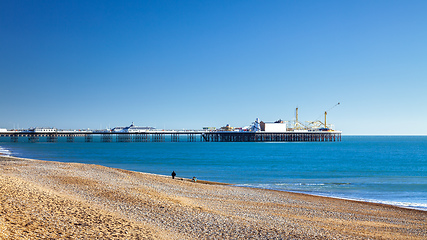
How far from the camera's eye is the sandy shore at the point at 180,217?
32.9 feet

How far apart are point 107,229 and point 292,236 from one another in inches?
197

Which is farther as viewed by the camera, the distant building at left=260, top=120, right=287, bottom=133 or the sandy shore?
the distant building at left=260, top=120, right=287, bottom=133

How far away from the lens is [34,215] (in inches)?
421

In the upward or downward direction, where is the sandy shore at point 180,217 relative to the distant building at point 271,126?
downward

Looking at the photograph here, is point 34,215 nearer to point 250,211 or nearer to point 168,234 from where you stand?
point 168,234

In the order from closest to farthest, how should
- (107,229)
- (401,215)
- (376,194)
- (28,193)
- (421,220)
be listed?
(107,229) < (28,193) < (421,220) < (401,215) < (376,194)

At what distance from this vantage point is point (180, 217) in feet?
41.8

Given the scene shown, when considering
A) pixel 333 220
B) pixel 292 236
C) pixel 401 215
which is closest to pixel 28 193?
pixel 292 236

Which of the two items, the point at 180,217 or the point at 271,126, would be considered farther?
the point at 271,126

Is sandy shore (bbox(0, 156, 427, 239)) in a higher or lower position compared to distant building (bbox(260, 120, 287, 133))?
lower

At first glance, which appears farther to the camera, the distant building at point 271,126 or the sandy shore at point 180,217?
the distant building at point 271,126

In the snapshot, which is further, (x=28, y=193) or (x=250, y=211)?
(x=250, y=211)

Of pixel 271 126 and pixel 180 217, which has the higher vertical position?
pixel 271 126

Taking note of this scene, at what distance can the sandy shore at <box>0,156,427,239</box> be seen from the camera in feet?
32.9
